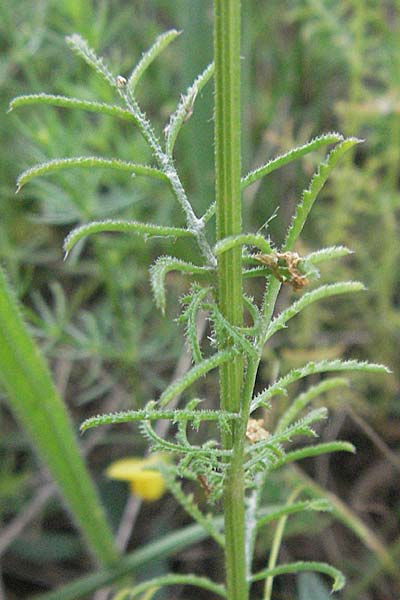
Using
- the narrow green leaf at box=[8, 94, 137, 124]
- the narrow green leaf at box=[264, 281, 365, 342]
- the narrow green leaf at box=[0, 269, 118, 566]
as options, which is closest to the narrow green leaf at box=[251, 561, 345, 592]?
the narrow green leaf at box=[264, 281, 365, 342]

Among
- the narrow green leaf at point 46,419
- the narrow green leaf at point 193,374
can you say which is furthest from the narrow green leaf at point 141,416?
the narrow green leaf at point 46,419

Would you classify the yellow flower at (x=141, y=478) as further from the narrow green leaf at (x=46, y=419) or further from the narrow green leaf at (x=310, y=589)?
the narrow green leaf at (x=310, y=589)

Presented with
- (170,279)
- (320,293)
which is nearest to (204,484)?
(320,293)

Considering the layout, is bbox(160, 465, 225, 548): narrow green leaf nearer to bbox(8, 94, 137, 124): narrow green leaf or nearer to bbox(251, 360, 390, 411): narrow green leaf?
bbox(251, 360, 390, 411): narrow green leaf

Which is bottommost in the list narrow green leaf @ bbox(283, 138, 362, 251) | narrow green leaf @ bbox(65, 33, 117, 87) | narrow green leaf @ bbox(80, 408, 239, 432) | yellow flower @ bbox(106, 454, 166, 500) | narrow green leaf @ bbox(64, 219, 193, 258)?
narrow green leaf @ bbox(80, 408, 239, 432)

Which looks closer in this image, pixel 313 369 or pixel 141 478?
pixel 313 369

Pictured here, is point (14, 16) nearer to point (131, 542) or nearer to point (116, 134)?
point (116, 134)

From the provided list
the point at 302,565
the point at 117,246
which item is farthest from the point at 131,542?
the point at 302,565

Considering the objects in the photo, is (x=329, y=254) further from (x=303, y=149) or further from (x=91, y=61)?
(x=91, y=61)
